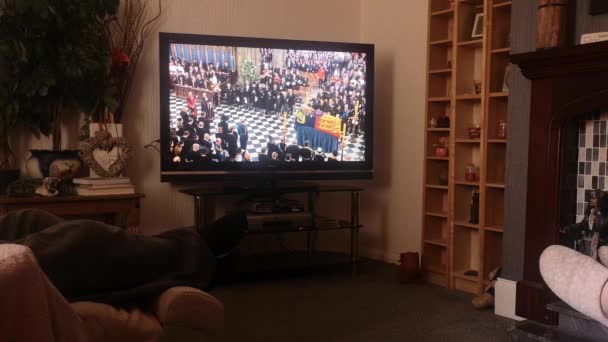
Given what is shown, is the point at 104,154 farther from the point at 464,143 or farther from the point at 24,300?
the point at 24,300

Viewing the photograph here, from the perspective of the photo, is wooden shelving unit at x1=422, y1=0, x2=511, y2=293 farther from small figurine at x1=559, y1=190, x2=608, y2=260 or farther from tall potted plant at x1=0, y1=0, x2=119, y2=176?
tall potted plant at x1=0, y1=0, x2=119, y2=176

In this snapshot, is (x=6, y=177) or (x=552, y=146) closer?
(x=552, y=146)

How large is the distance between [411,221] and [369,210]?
1.39 ft

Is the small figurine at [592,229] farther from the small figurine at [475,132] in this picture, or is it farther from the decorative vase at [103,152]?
the decorative vase at [103,152]

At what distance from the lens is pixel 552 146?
8.97ft

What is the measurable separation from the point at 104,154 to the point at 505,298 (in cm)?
240

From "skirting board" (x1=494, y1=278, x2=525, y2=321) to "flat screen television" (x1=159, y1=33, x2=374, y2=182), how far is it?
1.24 metres

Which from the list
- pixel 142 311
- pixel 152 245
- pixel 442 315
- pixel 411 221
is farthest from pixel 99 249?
pixel 411 221

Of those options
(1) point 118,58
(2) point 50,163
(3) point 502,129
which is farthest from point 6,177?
(3) point 502,129

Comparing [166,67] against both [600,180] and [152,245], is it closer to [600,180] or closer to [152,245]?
[152,245]

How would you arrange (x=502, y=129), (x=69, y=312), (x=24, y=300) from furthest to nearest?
(x=502, y=129), (x=69, y=312), (x=24, y=300)

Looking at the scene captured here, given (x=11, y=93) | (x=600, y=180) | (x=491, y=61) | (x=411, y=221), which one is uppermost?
(x=491, y=61)

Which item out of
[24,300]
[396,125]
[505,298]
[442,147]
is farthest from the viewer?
[396,125]

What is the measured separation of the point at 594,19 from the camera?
2.65 meters
